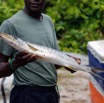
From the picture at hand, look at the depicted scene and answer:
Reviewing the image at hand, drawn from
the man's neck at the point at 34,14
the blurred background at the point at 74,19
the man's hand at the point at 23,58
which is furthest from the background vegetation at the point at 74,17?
the man's hand at the point at 23,58

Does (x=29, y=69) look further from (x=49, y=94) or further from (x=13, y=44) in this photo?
(x=13, y=44)

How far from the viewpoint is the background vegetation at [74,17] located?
8.91m

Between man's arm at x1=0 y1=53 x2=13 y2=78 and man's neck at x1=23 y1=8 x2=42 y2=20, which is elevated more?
man's neck at x1=23 y1=8 x2=42 y2=20

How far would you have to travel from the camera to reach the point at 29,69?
3.08 meters

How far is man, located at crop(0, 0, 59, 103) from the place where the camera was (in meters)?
3.00

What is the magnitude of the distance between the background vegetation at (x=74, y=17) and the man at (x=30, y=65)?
5620 mm

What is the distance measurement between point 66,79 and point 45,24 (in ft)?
12.0

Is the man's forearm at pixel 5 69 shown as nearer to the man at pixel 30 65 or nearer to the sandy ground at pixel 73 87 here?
the man at pixel 30 65

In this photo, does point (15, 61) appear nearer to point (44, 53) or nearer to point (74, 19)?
point (44, 53)

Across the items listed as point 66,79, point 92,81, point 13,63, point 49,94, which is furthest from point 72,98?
point 13,63

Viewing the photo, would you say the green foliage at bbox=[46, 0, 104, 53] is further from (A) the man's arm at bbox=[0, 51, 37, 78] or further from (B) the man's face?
(A) the man's arm at bbox=[0, 51, 37, 78]

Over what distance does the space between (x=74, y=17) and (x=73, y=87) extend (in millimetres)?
3111

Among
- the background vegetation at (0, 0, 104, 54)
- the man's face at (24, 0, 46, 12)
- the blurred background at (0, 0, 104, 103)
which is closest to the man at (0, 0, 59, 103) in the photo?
the man's face at (24, 0, 46, 12)

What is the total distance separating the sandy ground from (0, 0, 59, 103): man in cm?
237
